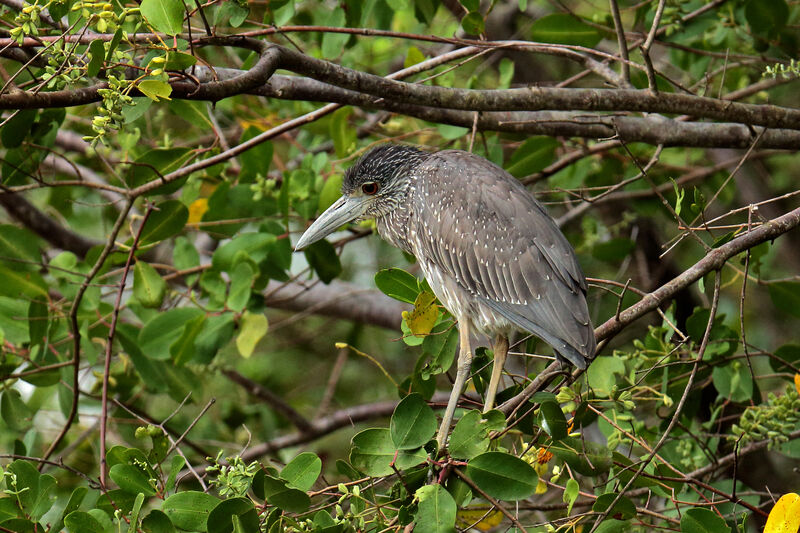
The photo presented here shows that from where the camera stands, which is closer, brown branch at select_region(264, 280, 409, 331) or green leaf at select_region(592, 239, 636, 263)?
green leaf at select_region(592, 239, 636, 263)

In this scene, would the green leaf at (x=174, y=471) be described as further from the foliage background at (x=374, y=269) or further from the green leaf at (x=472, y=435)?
the green leaf at (x=472, y=435)

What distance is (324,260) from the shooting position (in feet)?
14.0

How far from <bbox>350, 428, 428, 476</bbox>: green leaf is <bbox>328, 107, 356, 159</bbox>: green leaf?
206 cm

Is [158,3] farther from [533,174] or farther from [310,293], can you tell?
[310,293]

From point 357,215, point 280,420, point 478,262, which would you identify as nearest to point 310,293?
point 280,420

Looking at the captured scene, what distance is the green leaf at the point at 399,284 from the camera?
336 cm

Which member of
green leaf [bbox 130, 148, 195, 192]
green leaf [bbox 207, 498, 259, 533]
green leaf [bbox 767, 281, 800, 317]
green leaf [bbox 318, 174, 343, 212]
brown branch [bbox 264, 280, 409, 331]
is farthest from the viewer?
brown branch [bbox 264, 280, 409, 331]

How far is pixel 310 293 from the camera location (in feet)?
18.8

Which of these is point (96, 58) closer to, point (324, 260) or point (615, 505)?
point (324, 260)

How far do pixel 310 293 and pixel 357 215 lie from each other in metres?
1.68

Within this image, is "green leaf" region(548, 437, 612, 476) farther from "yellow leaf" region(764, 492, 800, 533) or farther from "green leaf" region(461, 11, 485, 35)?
"green leaf" region(461, 11, 485, 35)

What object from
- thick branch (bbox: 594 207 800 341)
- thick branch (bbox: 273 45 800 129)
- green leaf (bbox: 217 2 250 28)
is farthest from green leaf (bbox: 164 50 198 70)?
thick branch (bbox: 594 207 800 341)

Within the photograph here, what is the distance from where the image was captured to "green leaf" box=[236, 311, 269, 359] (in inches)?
156

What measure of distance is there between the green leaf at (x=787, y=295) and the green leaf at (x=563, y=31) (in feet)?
4.86
